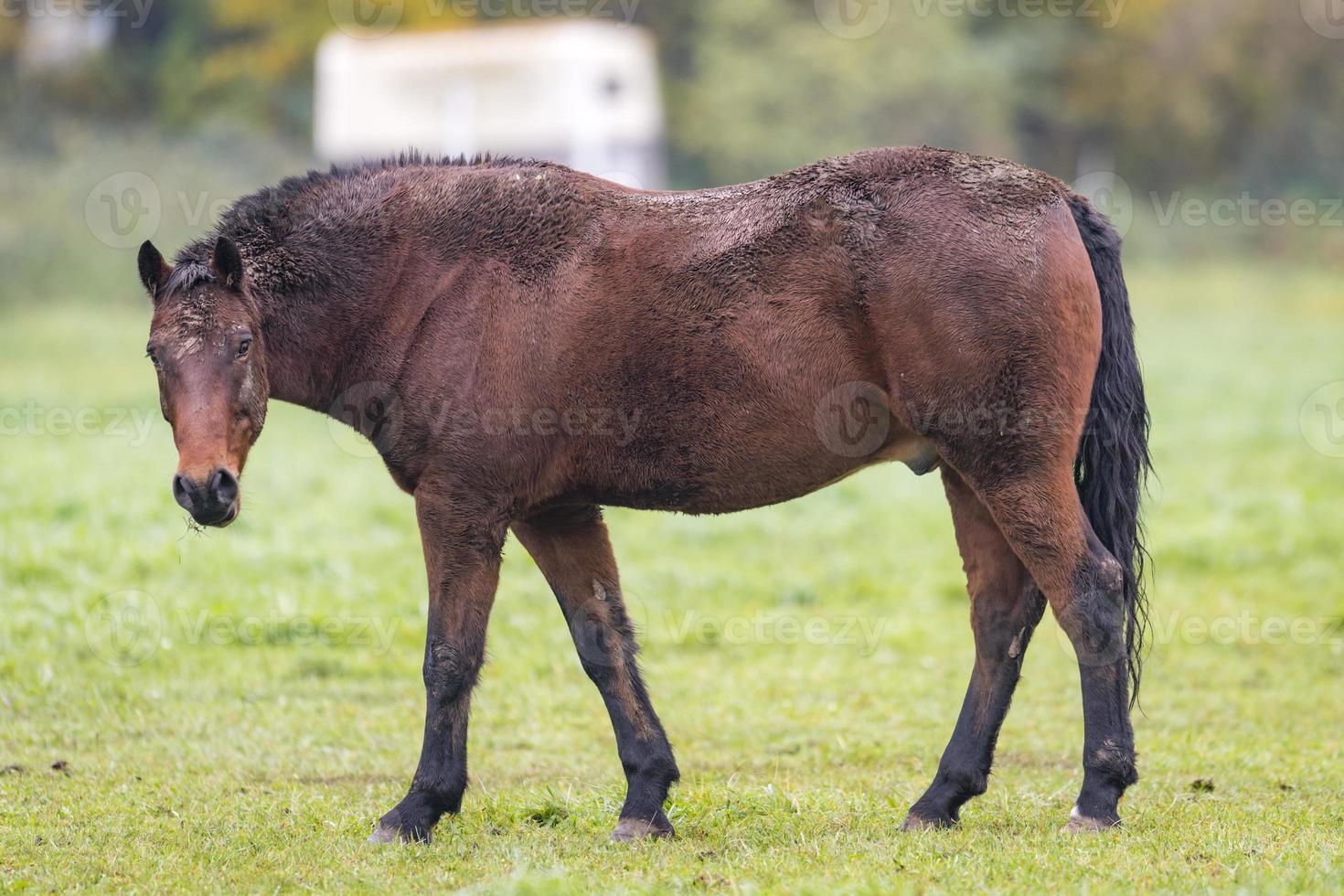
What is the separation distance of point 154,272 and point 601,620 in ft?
7.42

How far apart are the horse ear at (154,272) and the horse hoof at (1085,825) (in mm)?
4077

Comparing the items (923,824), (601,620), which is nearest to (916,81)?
(601,620)

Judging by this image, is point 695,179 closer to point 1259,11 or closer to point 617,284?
point 1259,11

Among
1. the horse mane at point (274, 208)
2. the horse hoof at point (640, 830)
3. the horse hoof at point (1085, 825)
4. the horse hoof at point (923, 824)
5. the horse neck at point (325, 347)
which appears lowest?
the horse hoof at point (640, 830)

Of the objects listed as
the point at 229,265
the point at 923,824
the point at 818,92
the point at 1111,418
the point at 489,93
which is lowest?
the point at 489,93

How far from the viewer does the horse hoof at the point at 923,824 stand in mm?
5652

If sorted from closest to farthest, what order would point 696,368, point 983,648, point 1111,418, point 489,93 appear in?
point 696,368
point 1111,418
point 983,648
point 489,93

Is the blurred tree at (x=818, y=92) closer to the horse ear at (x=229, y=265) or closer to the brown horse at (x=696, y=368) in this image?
the brown horse at (x=696, y=368)

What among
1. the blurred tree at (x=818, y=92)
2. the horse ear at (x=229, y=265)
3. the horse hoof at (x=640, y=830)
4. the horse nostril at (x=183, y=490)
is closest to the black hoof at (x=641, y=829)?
the horse hoof at (x=640, y=830)

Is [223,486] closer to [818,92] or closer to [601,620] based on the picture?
[601,620]

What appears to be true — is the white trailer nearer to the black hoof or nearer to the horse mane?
the horse mane

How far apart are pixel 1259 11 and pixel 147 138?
30.2 m

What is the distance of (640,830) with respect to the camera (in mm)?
5602

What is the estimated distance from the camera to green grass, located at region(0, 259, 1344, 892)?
207 inches
